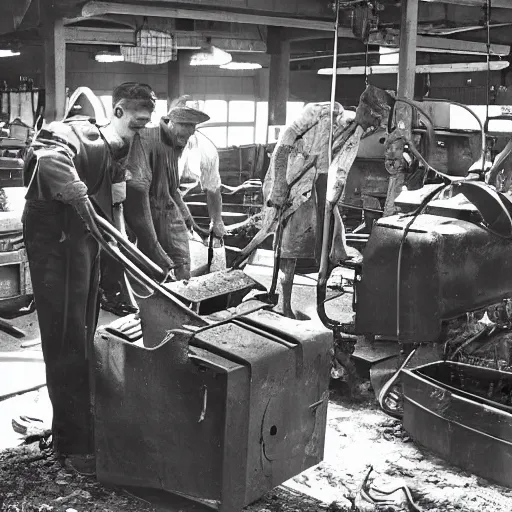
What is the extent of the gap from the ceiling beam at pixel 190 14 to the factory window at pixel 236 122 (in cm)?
845

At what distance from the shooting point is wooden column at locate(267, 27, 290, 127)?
45.0 ft

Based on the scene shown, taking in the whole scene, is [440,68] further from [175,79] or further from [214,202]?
[214,202]

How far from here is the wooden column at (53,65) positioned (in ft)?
31.7

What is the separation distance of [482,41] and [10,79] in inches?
379

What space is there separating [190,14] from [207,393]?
7.28 m

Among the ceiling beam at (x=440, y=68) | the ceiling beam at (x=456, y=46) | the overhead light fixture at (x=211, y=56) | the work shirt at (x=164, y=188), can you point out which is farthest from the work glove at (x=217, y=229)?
the ceiling beam at (x=440, y=68)

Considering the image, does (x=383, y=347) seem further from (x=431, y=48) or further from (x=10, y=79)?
(x=10, y=79)

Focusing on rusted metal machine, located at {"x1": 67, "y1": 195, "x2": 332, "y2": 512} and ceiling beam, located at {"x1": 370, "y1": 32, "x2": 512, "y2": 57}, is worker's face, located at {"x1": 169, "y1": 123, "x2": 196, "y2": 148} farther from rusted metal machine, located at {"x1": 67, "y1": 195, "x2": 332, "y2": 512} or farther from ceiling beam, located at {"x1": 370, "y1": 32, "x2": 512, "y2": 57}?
ceiling beam, located at {"x1": 370, "y1": 32, "x2": 512, "y2": 57}

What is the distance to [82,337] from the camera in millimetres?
4473

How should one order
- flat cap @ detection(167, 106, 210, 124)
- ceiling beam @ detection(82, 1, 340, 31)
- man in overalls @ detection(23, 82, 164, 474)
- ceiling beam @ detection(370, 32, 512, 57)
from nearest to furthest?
man in overalls @ detection(23, 82, 164, 474) < flat cap @ detection(167, 106, 210, 124) < ceiling beam @ detection(82, 1, 340, 31) < ceiling beam @ detection(370, 32, 512, 57)

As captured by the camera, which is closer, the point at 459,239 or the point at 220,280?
the point at 220,280

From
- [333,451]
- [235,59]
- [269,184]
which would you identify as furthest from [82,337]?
[235,59]

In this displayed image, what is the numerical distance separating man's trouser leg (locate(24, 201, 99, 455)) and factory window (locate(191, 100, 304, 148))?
15334 mm

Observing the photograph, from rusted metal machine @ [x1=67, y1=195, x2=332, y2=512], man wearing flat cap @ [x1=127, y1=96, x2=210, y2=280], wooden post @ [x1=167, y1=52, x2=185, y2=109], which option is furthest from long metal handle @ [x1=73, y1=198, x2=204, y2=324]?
wooden post @ [x1=167, y1=52, x2=185, y2=109]
